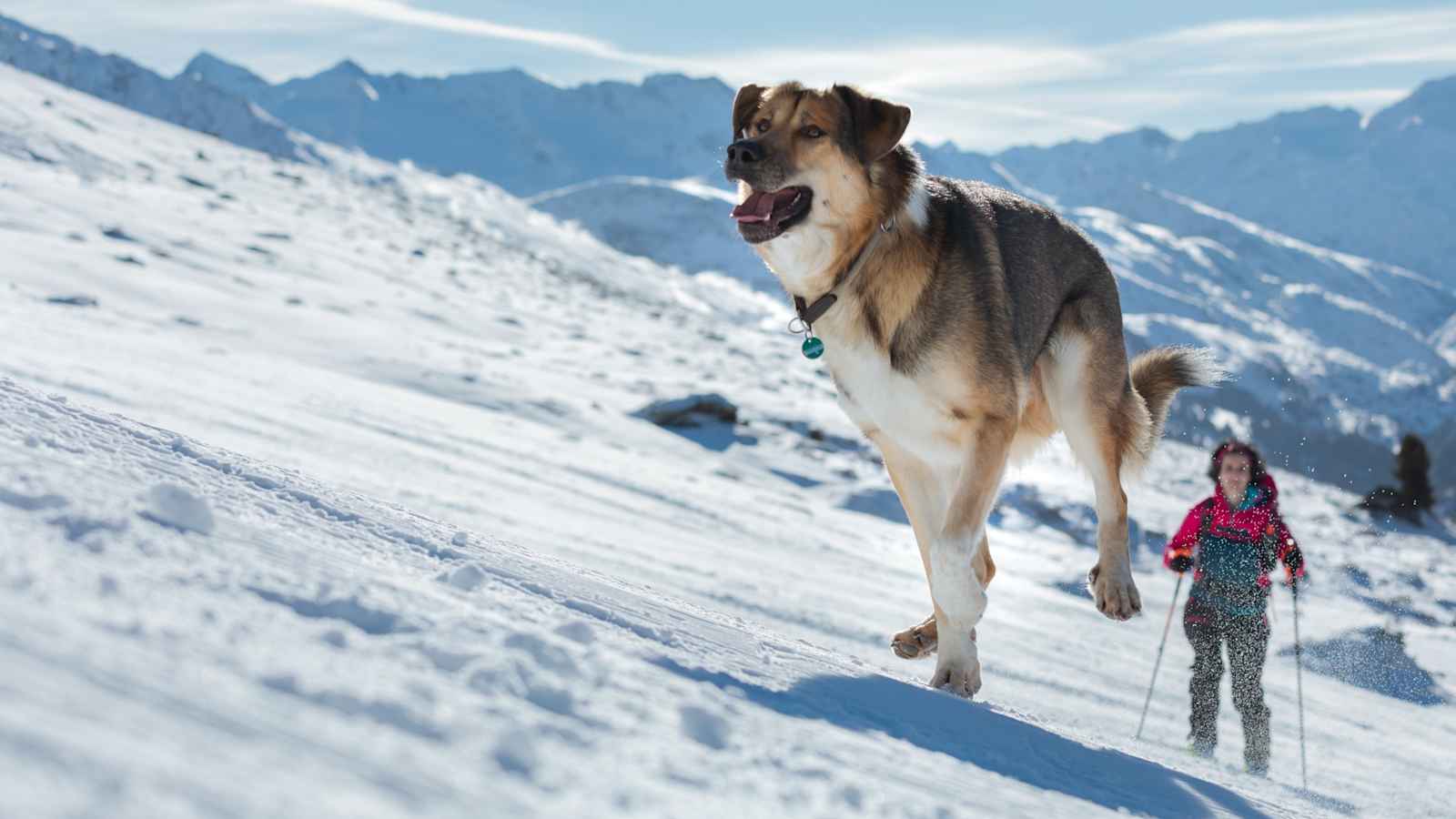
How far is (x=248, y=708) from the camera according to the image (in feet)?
5.09

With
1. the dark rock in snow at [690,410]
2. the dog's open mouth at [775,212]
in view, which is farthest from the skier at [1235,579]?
the dark rock in snow at [690,410]

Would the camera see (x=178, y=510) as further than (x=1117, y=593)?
No

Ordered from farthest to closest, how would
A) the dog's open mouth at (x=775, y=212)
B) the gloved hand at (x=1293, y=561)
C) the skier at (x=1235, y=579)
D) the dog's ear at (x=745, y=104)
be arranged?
the skier at (x=1235, y=579), the gloved hand at (x=1293, y=561), the dog's ear at (x=745, y=104), the dog's open mouth at (x=775, y=212)

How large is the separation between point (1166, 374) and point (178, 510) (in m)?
5.31

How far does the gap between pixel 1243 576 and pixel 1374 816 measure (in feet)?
4.71

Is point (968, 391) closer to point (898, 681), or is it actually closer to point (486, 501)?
point (898, 681)

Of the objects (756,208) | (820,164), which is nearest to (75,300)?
(756,208)

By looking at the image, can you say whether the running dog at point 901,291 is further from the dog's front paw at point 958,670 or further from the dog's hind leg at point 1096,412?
the dog's hind leg at point 1096,412

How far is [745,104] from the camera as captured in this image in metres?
5.04

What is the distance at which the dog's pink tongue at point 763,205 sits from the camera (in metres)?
4.59

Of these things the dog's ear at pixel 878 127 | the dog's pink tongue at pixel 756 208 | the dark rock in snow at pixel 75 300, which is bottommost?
the dark rock in snow at pixel 75 300

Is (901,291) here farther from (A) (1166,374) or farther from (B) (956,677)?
(A) (1166,374)

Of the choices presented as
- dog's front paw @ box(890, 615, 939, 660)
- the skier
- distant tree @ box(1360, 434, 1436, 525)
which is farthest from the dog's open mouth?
distant tree @ box(1360, 434, 1436, 525)

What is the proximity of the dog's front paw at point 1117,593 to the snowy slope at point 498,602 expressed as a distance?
583mm
